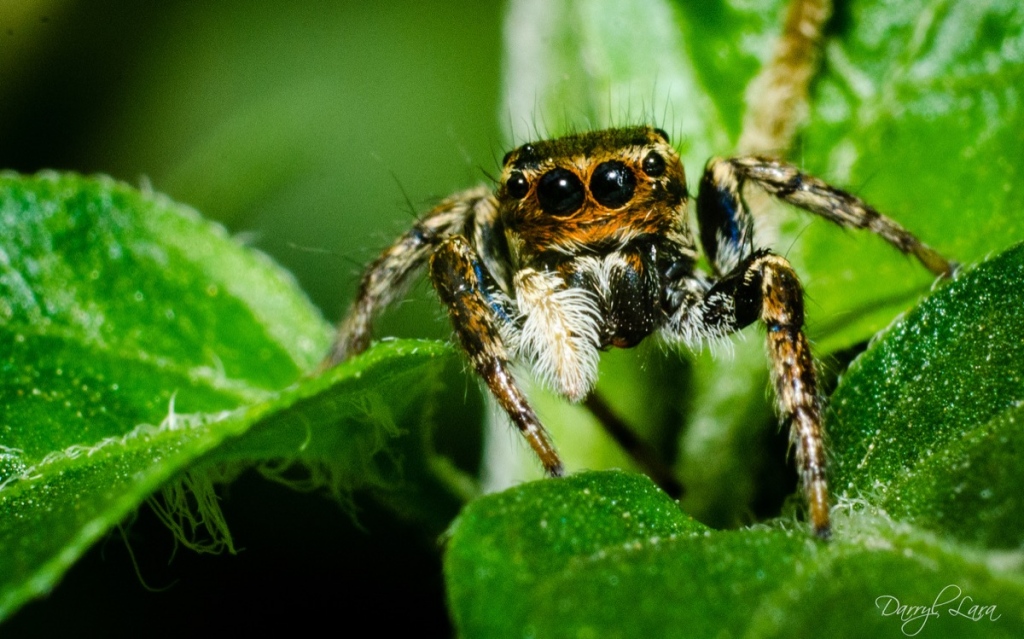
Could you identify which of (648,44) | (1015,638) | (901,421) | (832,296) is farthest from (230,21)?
(1015,638)

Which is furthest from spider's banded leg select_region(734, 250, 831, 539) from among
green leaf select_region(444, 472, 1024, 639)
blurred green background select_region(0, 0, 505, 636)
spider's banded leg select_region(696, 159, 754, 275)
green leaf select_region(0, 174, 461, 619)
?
blurred green background select_region(0, 0, 505, 636)

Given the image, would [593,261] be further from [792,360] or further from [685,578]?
[685,578]

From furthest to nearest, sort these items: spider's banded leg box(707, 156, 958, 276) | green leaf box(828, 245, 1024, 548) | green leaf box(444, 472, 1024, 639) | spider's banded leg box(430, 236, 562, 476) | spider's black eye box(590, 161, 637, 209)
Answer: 1. spider's banded leg box(707, 156, 958, 276)
2. spider's black eye box(590, 161, 637, 209)
3. spider's banded leg box(430, 236, 562, 476)
4. green leaf box(828, 245, 1024, 548)
5. green leaf box(444, 472, 1024, 639)

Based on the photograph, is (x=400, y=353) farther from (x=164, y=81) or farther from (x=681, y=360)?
(x=164, y=81)

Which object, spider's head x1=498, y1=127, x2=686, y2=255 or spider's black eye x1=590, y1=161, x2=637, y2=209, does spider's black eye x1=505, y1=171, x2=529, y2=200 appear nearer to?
spider's head x1=498, y1=127, x2=686, y2=255

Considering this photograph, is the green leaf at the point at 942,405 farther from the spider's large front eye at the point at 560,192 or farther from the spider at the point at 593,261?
the spider's large front eye at the point at 560,192
